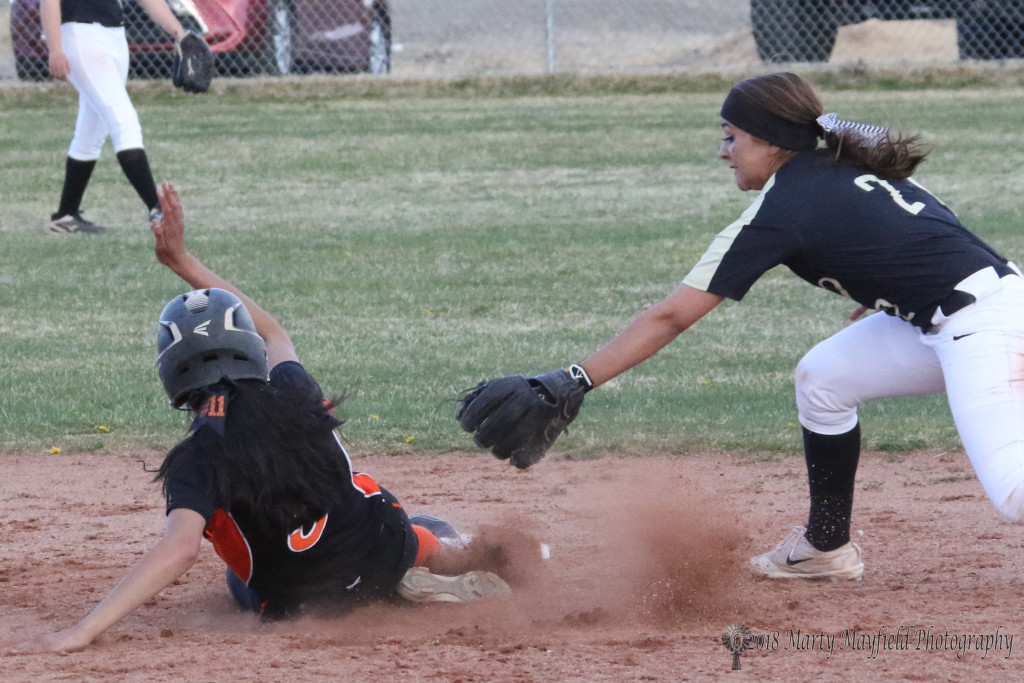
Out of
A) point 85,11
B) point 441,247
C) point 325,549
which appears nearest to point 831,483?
point 325,549

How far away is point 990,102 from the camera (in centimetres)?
1705

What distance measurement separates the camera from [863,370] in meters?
4.45

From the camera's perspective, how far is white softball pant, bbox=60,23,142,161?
33.9 ft

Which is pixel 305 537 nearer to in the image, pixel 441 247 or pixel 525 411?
pixel 525 411

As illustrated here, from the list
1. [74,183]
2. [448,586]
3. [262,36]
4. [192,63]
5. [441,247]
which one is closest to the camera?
[448,586]

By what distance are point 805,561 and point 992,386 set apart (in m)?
0.98

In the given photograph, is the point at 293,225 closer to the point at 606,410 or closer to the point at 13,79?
the point at 606,410

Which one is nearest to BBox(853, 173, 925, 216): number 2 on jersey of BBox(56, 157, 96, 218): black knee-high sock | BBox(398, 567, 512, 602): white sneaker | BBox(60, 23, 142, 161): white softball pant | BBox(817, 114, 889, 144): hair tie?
BBox(817, 114, 889, 144): hair tie

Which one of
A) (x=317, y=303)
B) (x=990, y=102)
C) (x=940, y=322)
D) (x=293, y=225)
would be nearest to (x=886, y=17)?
(x=990, y=102)

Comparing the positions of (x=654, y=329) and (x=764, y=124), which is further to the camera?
(x=764, y=124)

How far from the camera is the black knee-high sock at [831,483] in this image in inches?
184

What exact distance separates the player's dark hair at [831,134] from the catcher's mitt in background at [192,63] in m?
7.97

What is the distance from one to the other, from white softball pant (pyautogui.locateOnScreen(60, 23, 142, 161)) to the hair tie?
7.11m

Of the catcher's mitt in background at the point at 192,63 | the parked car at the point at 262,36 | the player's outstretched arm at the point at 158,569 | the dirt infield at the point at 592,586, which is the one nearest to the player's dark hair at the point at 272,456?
the player's outstretched arm at the point at 158,569
